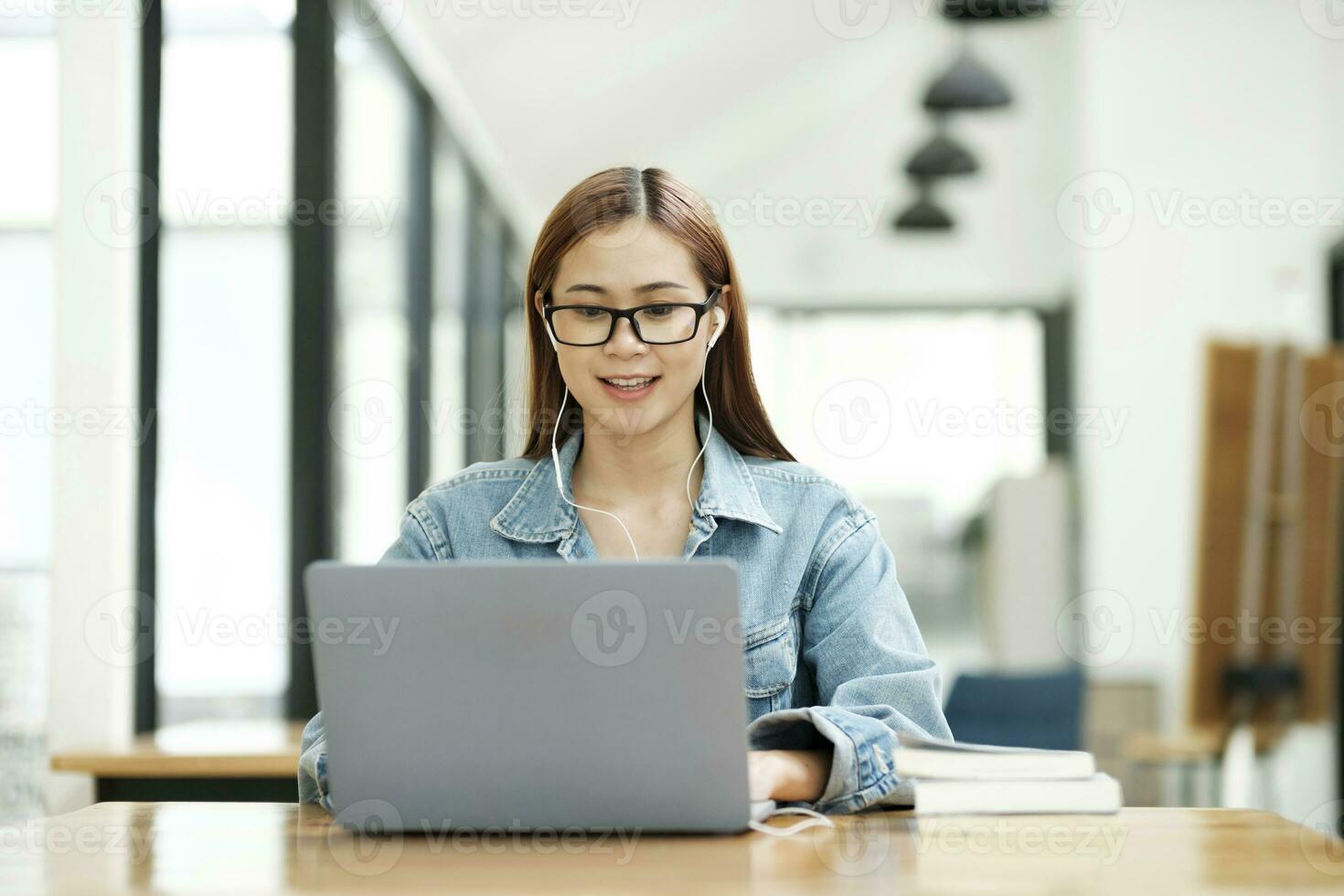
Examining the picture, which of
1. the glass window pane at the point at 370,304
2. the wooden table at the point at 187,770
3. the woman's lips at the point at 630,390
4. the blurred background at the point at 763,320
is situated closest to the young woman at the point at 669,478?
the woman's lips at the point at 630,390

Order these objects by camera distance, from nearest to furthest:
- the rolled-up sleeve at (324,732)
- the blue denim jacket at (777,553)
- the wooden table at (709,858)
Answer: the wooden table at (709,858), the rolled-up sleeve at (324,732), the blue denim jacket at (777,553)

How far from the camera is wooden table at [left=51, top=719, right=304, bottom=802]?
102 inches

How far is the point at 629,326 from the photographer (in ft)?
5.28

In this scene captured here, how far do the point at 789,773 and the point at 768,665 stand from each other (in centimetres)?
28

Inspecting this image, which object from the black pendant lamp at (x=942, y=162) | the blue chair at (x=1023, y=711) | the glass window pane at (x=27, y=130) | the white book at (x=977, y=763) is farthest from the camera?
the black pendant lamp at (x=942, y=162)

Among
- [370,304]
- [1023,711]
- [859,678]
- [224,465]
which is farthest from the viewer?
[370,304]

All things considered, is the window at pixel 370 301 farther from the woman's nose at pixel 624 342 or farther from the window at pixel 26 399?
the woman's nose at pixel 624 342

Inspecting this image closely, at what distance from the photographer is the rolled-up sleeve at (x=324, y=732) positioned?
53.6 inches

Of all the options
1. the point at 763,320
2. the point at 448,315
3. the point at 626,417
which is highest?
the point at 763,320

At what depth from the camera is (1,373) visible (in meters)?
2.70

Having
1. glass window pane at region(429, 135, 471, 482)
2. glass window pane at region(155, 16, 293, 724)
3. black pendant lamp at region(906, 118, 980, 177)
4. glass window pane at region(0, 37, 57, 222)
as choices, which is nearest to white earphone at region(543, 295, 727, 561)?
glass window pane at region(0, 37, 57, 222)

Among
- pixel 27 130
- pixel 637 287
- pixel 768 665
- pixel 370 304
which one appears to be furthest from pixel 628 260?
pixel 370 304

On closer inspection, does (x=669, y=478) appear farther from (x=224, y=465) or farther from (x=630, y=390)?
(x=224, y=465)

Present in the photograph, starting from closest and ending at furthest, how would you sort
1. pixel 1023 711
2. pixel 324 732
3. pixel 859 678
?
pixel 324 732 < pixel 859 678 < pixel 1023 711
